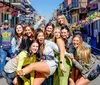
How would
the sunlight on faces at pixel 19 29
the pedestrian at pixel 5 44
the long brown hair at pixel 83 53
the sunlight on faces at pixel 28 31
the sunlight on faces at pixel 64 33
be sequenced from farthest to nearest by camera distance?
the pedestrian at pixel 5 44 → the sunlight on faces at pixel 19 29 → the sunlight on faces at pixel 28 31 → the sunlight on faces at pixel 64 33 → the long brown hair at pixel 83 53

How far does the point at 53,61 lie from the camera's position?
5191 mm

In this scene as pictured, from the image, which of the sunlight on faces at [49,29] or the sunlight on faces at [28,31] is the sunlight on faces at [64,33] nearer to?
the sunlight on faces at [49,29]

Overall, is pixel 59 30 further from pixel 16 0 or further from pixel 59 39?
pixel 16 0

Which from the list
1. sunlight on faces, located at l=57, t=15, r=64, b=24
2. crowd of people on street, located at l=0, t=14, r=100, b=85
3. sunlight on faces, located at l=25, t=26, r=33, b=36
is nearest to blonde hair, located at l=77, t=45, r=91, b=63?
crowd of people on street, located at l=0, t=14, r=100, b=85

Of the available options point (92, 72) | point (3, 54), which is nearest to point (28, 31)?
point (92, 72)

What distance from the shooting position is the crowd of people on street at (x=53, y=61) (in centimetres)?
507

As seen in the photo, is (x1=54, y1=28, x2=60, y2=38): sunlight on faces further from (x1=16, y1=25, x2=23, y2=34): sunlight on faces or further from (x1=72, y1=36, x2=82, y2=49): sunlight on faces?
(x1=16, y1=25, x2=23, y2=34): sunlight on faces

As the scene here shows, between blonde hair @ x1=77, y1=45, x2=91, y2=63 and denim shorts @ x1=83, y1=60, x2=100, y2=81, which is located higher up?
blonde hair @ x1=77, y1=45, x2=91, y2=63

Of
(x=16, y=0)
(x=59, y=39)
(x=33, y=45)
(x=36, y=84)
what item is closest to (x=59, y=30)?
(x=59, y=39)

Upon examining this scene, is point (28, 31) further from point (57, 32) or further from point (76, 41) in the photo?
point (76, 41)

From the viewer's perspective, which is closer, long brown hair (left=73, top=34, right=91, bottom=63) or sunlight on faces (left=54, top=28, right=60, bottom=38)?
long brown hair (left=73, top=34, right=91, bottom=63)

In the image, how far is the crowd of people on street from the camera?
5.07 metres

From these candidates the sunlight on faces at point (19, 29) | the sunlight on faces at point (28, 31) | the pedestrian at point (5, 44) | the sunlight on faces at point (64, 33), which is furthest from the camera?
the pedestrian at point (5, 44)

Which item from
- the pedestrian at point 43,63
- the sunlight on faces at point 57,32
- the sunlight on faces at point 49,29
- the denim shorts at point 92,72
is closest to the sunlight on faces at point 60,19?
the sunlight on faces at point 49,29
